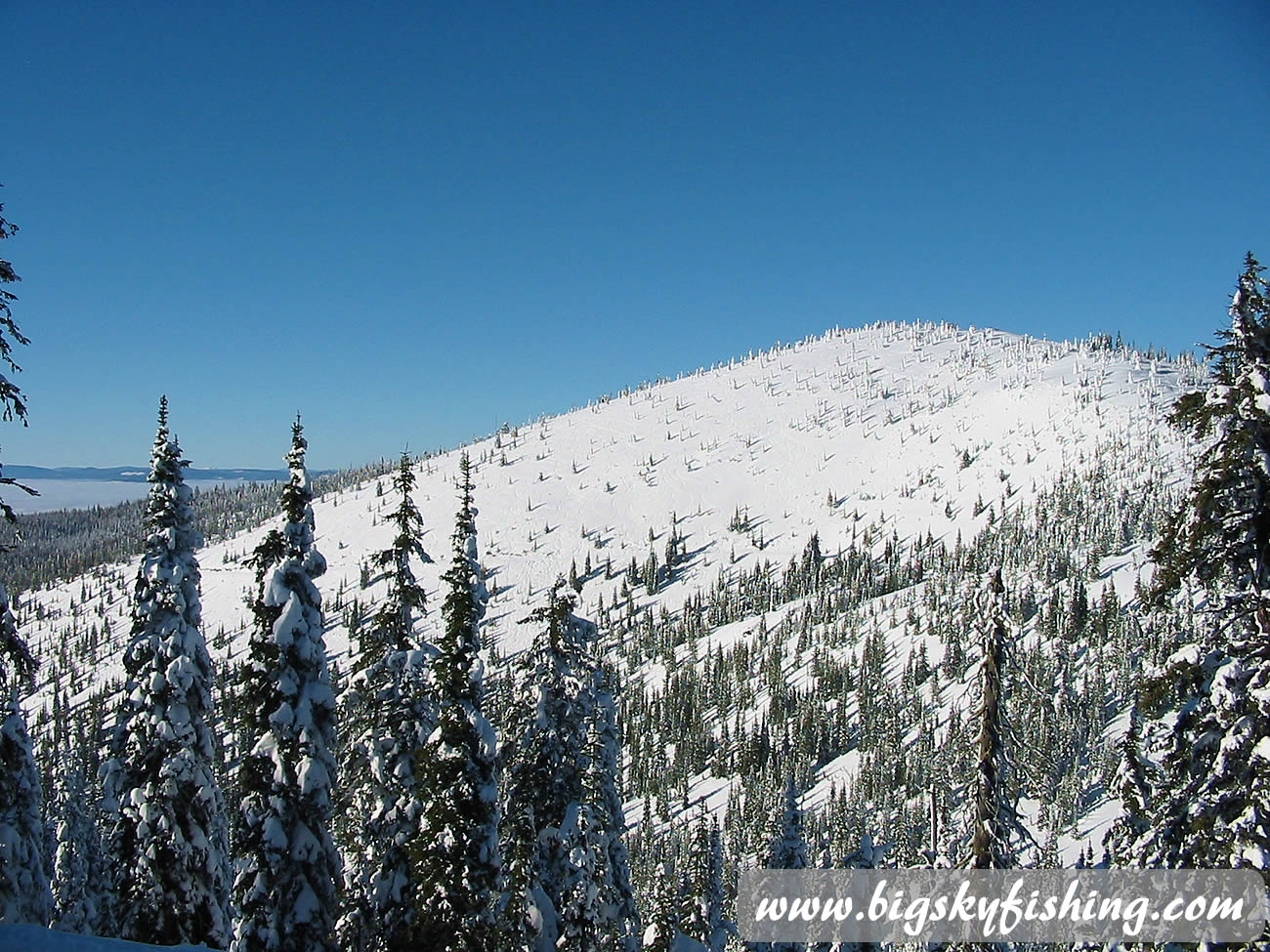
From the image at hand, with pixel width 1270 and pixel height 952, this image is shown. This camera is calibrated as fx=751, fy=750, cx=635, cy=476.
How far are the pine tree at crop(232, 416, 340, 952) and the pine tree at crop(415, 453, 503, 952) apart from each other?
2.19m

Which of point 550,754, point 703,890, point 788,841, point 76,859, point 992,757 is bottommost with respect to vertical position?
point 703,890

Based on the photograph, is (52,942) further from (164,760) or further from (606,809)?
(606,809)

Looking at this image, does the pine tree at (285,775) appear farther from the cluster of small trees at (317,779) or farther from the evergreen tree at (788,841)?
the evergreen tree at (788,841)

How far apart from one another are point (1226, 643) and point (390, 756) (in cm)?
1692

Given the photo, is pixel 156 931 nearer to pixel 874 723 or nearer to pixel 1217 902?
pixel 1217 902

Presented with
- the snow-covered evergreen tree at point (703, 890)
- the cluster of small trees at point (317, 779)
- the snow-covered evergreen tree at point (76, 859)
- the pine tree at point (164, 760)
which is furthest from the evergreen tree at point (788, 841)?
the snow-covered evergreen tree at point (76, 859)

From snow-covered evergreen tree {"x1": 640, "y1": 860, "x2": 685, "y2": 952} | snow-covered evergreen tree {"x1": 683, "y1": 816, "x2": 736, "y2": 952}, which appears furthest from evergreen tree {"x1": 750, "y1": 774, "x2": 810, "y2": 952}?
snow-covered evergreen tree {"x1": 640, "y1": 860, "x2": 685, "y2": 952}

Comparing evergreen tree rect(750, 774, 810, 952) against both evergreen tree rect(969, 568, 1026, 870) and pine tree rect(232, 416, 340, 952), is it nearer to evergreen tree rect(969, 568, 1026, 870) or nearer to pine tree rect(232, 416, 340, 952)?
evergreen tree rect(969, 568, 1026, 870)

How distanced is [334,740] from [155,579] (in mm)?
5475

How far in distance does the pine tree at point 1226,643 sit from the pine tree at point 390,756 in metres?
14.5

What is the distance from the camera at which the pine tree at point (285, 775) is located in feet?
52.6

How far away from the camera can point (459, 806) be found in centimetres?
1681

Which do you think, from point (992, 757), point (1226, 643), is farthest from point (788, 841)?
point (1226, 643)

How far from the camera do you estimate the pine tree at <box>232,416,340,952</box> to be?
1603cm
